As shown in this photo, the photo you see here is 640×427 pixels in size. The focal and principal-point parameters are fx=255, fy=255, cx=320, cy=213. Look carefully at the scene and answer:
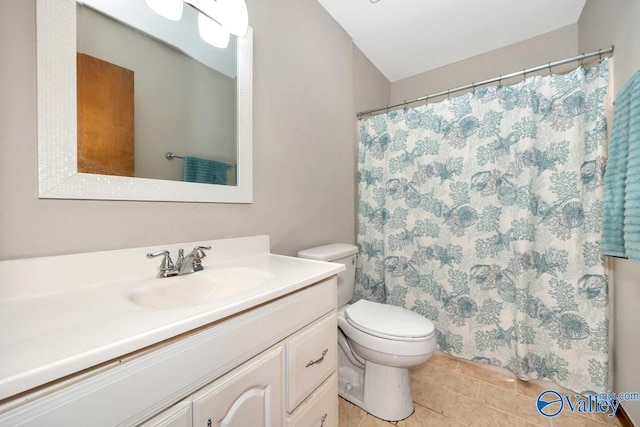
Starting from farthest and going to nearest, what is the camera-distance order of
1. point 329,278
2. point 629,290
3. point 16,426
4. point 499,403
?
point 499,403 → point 629,290 → point 329,278 → point 16,426

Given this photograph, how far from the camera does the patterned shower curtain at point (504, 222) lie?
4.40ft

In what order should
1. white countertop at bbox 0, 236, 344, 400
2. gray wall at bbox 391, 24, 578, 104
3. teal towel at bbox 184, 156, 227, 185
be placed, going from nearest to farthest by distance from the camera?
white countertop at bbox 0, 236, 344, 400
teal towel at bbox 184, 156, 227, 185
gray wall at bbox 391, 24, 578, 104

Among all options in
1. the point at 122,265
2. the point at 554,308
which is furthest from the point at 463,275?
the point at 122,265

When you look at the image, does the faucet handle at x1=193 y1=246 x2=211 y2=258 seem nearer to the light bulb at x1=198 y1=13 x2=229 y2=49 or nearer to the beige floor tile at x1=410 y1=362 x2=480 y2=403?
the light bulb at x1=198 y1=13 x2=229 y2=49

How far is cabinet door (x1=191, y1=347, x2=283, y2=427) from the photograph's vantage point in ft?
1.93

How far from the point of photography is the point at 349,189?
2057mm

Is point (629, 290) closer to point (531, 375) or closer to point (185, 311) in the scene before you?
point (531, 375)

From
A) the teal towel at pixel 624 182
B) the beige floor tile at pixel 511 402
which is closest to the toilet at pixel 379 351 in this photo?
the beige floor tile at pixel 511 402

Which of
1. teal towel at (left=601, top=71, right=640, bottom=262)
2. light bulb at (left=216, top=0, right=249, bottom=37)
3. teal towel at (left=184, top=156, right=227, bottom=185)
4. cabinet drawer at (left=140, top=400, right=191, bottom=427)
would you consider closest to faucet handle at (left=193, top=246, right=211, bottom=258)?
teal towel at (left=184, top=156, right=227, bottom=185)

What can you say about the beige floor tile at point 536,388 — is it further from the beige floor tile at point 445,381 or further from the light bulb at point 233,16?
the light bulb at point 233,16

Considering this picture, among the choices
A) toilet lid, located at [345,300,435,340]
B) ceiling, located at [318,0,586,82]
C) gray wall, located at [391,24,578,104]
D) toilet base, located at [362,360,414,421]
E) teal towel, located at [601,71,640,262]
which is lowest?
toilet base, located at [362,360,414,421]

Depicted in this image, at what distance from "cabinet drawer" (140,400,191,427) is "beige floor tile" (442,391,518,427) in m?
1.34

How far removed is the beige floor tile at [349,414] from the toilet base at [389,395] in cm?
4

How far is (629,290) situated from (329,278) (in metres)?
1.40
